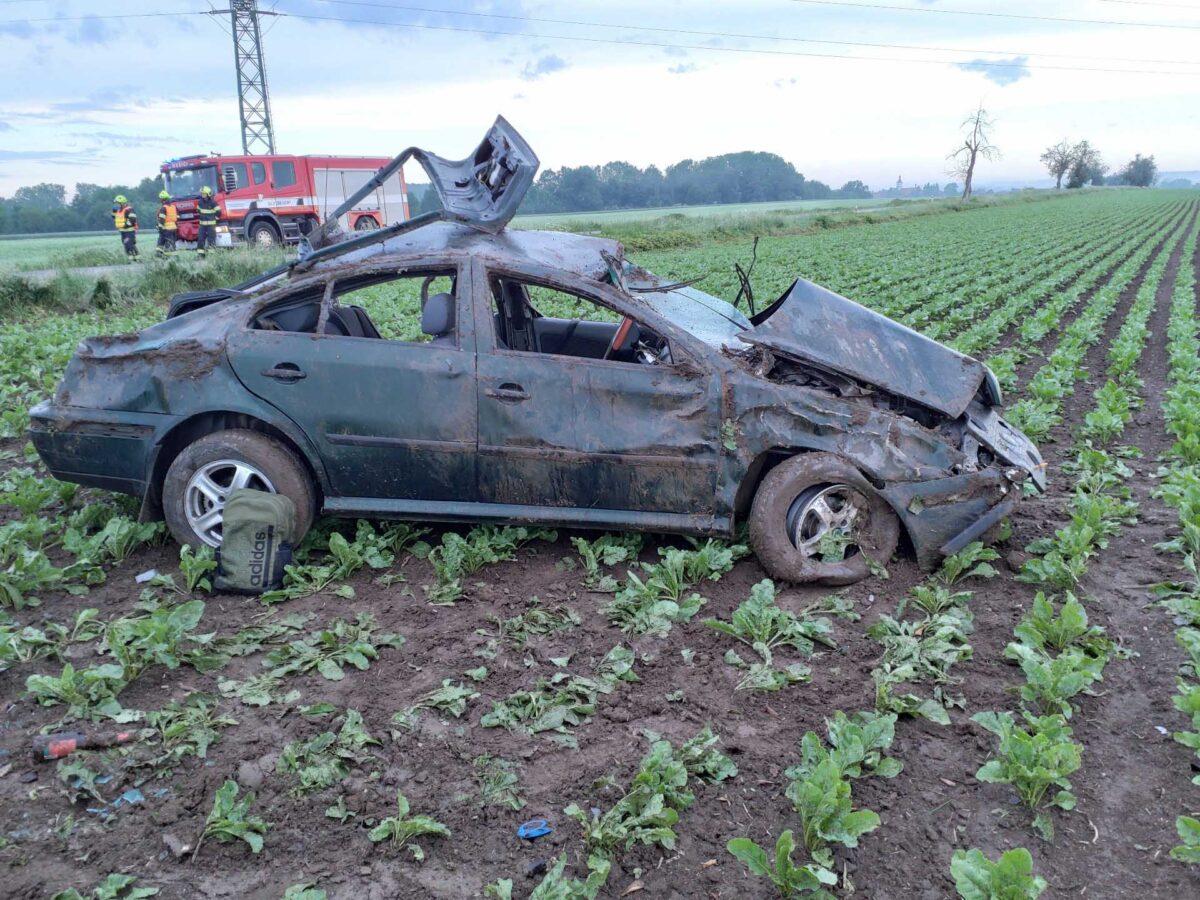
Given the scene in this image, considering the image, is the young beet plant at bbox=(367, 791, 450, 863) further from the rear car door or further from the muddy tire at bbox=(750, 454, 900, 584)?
the muddy tire at bbox=(750, 454, 900, 584)

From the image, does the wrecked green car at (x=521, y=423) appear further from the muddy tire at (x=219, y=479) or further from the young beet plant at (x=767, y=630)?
the young beet plant at (x=767, y=630)

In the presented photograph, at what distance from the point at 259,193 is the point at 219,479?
28.5 meters

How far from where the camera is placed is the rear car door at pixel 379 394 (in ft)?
15.8

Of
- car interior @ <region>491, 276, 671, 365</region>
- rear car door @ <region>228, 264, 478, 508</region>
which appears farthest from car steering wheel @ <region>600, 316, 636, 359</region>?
rear car door @ <region>228, 264, 478, 508</region>

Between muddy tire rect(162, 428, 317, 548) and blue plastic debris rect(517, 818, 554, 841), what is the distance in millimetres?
2470

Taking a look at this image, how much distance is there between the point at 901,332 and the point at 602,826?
11.8ft

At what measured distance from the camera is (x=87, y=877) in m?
2.82

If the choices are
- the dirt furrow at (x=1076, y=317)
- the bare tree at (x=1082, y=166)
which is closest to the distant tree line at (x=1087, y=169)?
the bare tree at (x=1082, y=166)

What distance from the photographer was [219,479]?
16.4 ft

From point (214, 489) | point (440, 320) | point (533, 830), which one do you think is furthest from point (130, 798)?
point (440, 320)

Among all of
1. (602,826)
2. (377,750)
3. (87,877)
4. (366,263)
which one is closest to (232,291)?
(366,263)

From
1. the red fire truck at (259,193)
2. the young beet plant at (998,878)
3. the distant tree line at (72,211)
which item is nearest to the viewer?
the young beet plant at (998,878)

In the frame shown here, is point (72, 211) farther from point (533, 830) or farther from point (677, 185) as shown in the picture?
point (533, 830)

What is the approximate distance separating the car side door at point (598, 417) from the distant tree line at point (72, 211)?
6255 centimetres
